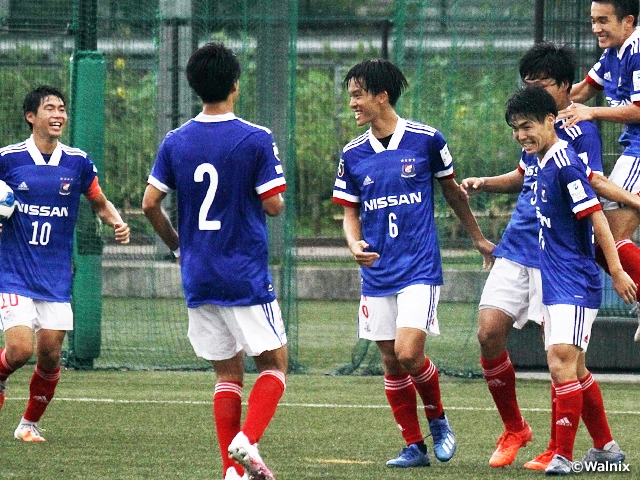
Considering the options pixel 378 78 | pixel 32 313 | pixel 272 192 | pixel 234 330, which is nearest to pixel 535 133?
pixel 378 78

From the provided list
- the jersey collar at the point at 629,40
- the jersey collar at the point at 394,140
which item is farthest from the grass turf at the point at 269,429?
the jersey collar at the point at 629,40

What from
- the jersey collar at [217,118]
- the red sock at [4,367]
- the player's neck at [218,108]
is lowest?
the red sock at [4,367]

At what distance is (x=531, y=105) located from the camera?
254 inches

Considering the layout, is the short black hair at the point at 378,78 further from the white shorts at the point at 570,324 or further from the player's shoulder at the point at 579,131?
the white shorts at the point at 570,324

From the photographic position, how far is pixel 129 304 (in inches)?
499

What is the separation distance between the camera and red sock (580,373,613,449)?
6797mm

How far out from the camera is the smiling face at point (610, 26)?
717 centimetres

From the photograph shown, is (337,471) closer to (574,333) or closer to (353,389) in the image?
(574,333)

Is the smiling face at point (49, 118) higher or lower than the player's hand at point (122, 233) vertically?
higher

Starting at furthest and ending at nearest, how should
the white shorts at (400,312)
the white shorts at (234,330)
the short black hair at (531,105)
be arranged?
1. the white shorts at (400,312)
2. the short black hair at (531,105)
3. the white shorts at (234,330)

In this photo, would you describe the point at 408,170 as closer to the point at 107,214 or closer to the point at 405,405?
the point at 405,405

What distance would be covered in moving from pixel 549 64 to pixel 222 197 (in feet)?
6.17

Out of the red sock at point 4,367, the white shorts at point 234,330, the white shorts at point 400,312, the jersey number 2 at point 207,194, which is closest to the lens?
the jersey number 2 at point 207,194

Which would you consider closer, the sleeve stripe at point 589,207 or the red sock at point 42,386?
the sleeve stripe at point 589,207
